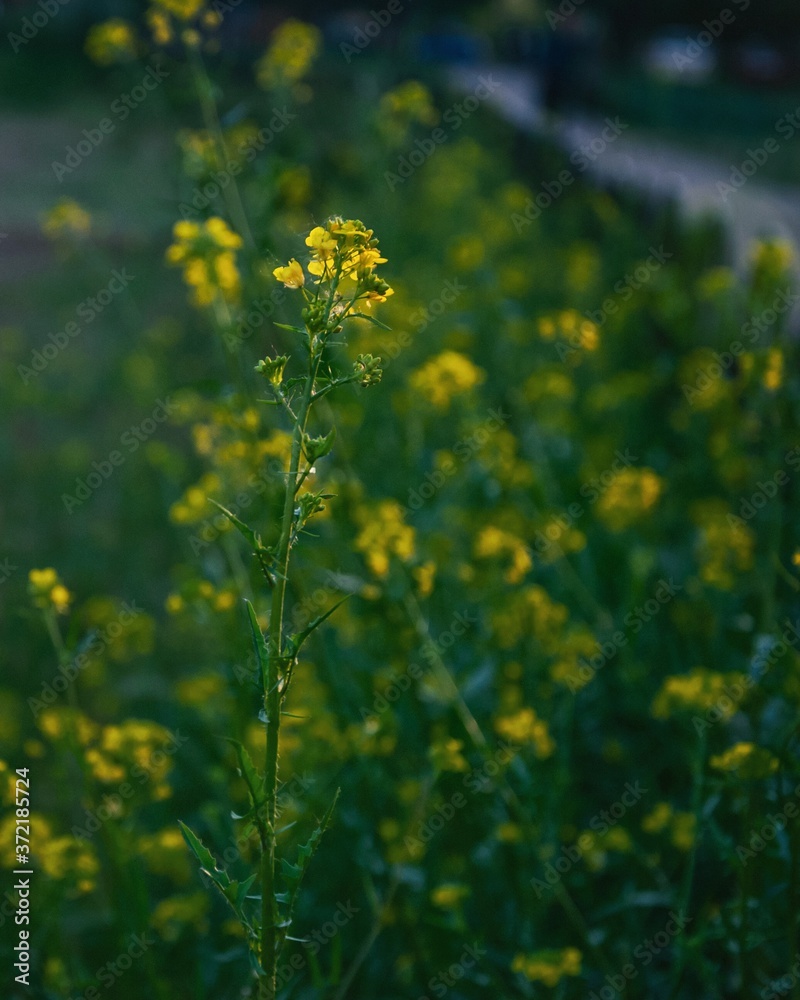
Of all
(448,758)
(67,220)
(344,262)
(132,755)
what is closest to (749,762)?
(448,758)

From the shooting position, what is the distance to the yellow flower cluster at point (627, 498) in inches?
116

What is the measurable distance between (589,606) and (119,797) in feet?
4.58

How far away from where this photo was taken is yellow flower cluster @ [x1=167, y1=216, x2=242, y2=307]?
2.29 meters

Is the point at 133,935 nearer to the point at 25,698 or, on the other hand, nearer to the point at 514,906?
the point at 514,906

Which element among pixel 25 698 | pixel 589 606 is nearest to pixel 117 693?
pixel 25 698

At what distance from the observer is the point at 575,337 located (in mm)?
3287
